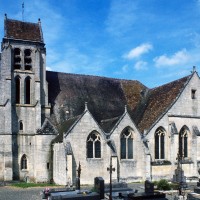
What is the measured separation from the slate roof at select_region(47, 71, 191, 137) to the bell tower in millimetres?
2286

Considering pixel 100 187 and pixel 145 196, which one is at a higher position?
pixel 100 187

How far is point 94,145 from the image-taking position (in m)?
33.1

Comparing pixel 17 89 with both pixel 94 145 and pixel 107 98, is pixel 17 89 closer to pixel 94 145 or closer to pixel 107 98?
pixel 94 145

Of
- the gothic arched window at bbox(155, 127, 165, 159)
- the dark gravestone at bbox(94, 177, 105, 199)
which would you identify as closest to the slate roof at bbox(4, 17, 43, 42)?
the gothic arched window at bbox(155, 127, 165, 159)

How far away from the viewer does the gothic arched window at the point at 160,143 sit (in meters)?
35.7

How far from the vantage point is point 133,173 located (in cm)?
3416

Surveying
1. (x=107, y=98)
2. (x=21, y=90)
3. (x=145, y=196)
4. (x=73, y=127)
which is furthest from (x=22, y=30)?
(x=145, y=196)

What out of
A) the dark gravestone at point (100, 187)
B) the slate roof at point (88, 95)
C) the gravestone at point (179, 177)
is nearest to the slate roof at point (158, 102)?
the slate roof at point (88, 95)

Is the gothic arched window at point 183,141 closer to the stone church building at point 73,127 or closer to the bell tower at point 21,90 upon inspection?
the stone church building at point 73,127

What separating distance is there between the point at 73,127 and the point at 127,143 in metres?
6.03

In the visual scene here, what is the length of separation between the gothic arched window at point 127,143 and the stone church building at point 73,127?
89 millimetres

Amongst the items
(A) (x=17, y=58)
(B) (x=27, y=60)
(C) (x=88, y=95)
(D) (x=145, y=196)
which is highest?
(A) (x=17, y=58)

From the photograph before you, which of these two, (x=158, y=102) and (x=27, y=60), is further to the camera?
(x=158, y=102)

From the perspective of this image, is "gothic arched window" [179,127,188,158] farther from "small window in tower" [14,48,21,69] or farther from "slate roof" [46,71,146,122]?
"small window in tower" [14,48,21,69]
